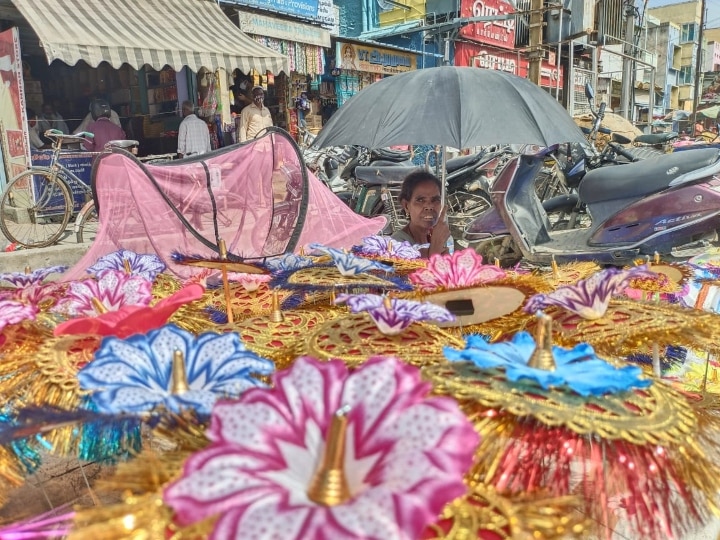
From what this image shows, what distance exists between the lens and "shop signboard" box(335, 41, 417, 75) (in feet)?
30.4

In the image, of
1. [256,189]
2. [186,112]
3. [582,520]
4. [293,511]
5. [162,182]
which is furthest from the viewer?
[186,112]

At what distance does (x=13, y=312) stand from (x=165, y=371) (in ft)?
1.60

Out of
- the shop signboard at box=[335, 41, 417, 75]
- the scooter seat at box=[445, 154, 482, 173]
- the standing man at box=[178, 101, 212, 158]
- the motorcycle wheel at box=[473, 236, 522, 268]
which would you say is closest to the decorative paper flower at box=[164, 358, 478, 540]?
the motorcycle wheel at box=[473, 236, 522, 268]

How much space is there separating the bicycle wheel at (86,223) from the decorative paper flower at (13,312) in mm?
3868

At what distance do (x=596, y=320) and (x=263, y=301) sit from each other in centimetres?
77

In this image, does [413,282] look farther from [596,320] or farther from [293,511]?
[293,511]

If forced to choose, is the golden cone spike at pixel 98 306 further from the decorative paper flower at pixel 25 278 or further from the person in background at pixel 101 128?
the person in background at pixel 101 128

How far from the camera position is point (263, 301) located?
4.57 feet

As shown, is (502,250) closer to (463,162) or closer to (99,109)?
(463,162)

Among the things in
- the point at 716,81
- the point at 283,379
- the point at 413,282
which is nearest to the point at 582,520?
the point at 283,379

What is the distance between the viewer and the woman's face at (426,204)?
2.51 metres

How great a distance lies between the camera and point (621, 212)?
3.63 metres

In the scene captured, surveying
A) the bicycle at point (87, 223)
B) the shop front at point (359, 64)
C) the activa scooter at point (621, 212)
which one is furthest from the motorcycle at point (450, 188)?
the shop front at point (359, 64)

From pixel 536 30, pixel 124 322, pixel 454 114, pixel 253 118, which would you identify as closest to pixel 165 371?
pixel 124 322
